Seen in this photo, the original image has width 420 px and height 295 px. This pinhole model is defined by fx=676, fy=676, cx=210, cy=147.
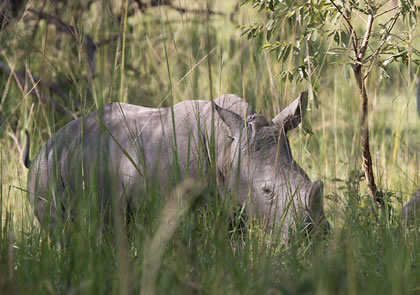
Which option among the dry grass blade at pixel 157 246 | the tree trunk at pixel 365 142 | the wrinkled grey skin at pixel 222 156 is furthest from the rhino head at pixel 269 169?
the dry grass blade at pixel 157 246

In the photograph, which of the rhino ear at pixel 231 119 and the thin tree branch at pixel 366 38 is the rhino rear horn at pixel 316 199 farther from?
the thin tree branch at pixel 366 38

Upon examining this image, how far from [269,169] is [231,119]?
0.28m

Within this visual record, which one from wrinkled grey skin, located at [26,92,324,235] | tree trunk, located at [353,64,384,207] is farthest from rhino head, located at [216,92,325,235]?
tree trunk, located at [353,64,384,207]

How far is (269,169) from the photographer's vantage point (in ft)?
9.87

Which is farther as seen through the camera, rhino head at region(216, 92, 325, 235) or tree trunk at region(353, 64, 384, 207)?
tree trunk at region(353, 64, 384, 207)

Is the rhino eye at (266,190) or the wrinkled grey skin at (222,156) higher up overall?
the wrinkled grey skin at (222,156)

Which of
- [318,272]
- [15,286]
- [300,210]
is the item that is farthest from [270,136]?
[15,286]

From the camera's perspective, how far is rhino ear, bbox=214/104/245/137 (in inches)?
116

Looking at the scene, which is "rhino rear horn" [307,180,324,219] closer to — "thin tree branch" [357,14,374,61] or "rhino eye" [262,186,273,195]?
"rhino eye" [262,186,273,195]

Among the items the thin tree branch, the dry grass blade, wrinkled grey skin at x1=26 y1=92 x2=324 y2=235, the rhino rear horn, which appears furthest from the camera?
Answer: the thin tree branch

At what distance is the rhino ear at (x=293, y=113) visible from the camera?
2990 mm

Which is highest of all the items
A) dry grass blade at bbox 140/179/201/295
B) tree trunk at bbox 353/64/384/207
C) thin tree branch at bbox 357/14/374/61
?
thin tree branch at bbox 357/14/374/61

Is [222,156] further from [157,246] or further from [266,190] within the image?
[157,246]

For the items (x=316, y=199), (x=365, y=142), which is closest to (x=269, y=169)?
(x=316, y=199)
